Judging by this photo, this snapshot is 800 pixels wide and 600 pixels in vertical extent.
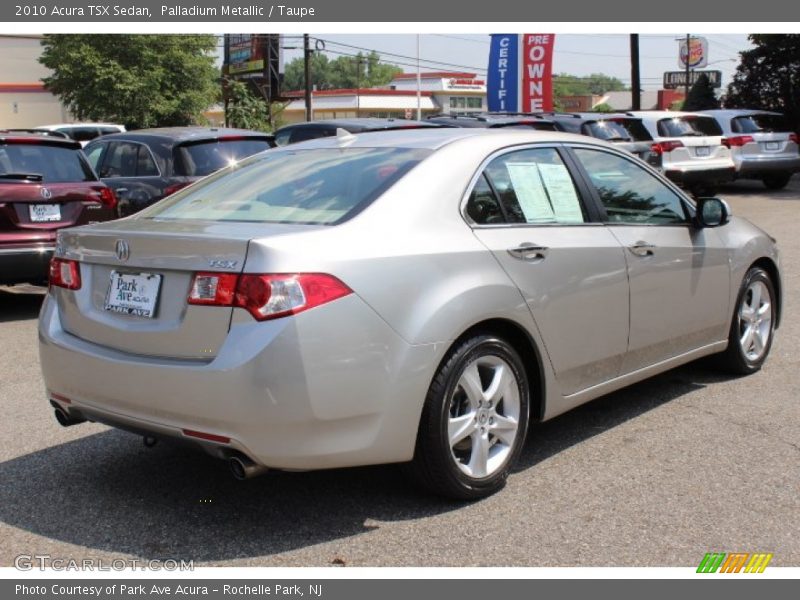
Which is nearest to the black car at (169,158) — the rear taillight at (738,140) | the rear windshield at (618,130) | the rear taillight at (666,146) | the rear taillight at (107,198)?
the rear taillight at (107,198)

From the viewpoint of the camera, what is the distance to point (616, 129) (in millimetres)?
16906

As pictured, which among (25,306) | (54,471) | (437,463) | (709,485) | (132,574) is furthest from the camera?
(25,306)

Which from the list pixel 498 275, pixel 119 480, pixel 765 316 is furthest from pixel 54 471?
pixel 765 316

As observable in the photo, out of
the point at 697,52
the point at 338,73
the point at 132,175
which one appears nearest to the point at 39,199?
the point at 132,175

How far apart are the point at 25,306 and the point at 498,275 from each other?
685 cm

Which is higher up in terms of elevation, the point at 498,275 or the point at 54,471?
the point at 498,275

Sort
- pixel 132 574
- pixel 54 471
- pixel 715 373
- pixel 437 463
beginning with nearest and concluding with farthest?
pixel 132 574 → pixel 437 463 → pixel 54 471 → pixel 715 373

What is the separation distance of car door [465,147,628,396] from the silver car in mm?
15313

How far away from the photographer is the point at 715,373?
20.3 feet

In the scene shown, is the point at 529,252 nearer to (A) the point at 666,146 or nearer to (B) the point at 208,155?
(B) the point at 208,155

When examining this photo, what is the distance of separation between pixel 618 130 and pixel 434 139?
43.2 feet

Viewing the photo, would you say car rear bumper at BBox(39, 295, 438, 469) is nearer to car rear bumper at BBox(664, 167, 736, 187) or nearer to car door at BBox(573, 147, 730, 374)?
car door at BBox(573, 147, 730, 374)

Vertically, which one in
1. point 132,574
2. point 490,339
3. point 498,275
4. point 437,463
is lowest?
point 132,574

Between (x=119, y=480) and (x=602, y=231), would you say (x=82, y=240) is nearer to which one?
(x=119, y=480)
